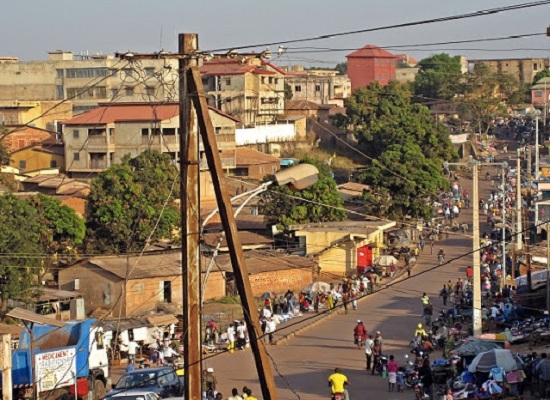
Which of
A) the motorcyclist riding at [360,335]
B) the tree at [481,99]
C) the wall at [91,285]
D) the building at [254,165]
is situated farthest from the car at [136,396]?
the tree at [481,99]

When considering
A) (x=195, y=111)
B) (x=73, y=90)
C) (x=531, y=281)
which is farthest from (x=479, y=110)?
(x=195, y=111)

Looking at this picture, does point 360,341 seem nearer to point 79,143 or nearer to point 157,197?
point 157,197

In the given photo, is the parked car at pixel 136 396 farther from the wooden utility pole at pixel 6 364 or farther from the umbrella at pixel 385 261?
the umbrella at pixel 385 261

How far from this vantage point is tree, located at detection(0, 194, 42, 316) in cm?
3166

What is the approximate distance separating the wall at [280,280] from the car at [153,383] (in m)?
17.2

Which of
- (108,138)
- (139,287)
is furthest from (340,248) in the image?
(108,138)

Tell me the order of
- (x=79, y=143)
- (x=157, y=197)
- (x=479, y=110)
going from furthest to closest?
(x=479, y=110), (x=79, y=143), (x=157, y=197)

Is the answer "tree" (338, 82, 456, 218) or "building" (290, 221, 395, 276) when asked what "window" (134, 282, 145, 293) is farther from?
"tree" (338, 82, 456, 218)

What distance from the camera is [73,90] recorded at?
78812 mm

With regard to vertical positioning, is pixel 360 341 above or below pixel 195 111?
below

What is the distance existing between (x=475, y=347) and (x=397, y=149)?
1312 inches

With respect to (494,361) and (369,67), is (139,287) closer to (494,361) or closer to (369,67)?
(494,361)

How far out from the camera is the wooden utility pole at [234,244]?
36.0ft

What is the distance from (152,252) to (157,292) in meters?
3.40
